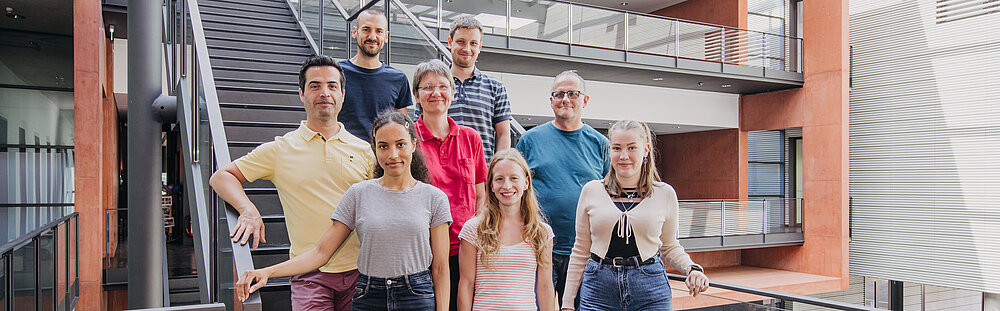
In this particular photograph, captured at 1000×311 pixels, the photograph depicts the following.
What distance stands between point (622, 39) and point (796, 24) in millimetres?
6590

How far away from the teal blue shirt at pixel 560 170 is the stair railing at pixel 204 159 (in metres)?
1.28

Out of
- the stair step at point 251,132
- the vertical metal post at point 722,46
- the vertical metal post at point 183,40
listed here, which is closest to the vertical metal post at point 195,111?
the vertical metal post at point 183,40

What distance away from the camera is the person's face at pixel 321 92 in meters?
2.52

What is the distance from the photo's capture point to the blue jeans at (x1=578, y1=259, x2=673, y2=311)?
2.49m

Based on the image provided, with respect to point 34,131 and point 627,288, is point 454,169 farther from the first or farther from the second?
point 34,131

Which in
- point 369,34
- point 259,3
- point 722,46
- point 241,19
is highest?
point 722,46

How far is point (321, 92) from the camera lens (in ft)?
8.36

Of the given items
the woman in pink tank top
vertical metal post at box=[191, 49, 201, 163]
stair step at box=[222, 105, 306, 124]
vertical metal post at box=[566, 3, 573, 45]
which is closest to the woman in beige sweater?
the woman in pink tank top

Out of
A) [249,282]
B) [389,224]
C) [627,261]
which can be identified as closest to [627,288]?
[627,261]

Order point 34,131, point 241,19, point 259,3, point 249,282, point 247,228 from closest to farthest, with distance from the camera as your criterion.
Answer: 1. point 249,282
2. point 247,228
3. point 241,19
4. point 259,3
5. point 34,131

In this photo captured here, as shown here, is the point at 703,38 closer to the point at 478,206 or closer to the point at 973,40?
the point at 973,40

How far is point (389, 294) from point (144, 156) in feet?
11.6

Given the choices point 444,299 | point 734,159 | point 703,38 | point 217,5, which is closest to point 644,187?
point 444,299

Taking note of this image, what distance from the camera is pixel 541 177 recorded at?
294 cm
